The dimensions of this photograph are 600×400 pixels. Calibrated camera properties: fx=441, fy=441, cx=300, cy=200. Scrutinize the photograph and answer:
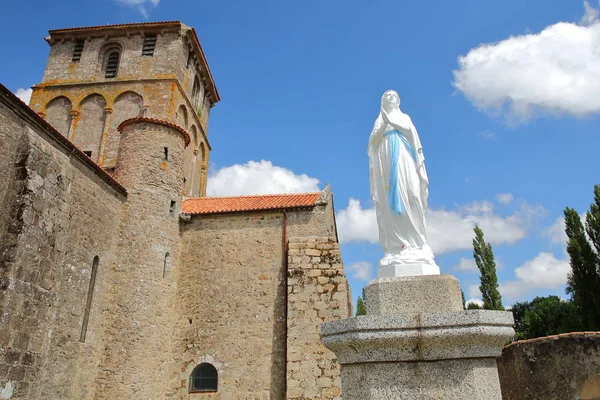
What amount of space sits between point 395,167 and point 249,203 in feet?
38.2

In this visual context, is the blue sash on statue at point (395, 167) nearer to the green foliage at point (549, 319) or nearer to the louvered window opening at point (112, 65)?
the louvered window opening at point (112, 65)

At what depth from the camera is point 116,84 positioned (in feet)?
66.4

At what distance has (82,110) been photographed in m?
20.0

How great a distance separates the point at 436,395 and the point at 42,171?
8.27 metres

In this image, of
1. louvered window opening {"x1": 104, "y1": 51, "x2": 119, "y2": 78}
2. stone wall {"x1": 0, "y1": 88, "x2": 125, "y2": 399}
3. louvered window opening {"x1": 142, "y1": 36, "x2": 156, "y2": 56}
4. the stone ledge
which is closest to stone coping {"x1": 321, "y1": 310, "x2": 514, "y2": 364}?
the stone ledge

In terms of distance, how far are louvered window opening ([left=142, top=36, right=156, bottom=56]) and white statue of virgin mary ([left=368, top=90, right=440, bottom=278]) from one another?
62.0 feet

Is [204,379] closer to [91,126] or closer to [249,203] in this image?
[249,203]

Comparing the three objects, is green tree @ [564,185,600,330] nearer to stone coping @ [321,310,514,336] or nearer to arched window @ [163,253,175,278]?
arched window @ [163,253,175,278]

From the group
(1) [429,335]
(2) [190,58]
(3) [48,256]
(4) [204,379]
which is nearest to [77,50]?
(2) [190,58]

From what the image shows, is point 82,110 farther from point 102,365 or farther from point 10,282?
point 10,282

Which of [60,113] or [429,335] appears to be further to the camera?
[60,113]

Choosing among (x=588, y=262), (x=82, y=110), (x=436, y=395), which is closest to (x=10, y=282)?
(x=436, y=395)

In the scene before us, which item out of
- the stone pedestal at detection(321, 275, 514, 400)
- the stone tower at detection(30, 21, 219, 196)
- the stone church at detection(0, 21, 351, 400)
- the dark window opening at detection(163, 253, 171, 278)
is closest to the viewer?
the stone pedestal at detection(321, 275, 514, 400)

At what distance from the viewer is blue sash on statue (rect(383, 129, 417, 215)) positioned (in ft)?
15.0
